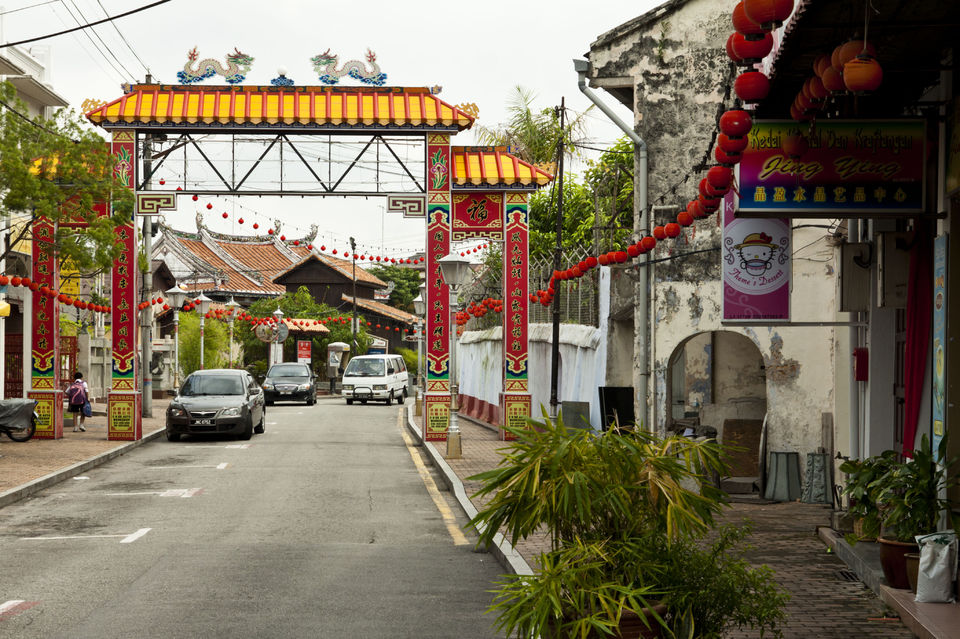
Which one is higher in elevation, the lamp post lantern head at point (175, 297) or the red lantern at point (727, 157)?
the red lantern at point (727, 157)

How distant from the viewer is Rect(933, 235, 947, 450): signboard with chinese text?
28.4ft

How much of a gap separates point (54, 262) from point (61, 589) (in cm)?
1699

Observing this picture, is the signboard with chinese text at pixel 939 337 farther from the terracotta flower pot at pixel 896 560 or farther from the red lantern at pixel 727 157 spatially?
the red lantern at pixel 727 157

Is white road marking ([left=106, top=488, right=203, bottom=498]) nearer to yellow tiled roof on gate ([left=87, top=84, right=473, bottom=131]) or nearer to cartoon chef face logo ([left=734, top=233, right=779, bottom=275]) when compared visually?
cartoon chef face logo ([left=734, top=233, right=779, bottom=275])

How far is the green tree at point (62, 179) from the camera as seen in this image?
19359mm

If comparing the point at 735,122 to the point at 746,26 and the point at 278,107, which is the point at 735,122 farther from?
the point at 278,107

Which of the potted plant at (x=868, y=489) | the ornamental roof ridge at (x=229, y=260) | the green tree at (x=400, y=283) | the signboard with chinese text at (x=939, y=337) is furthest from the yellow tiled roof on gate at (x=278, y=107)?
the green tree at (x=400, y=283)

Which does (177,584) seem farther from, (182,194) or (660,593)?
(182,194)

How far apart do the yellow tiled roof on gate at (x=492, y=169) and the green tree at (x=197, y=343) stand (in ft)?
99.0

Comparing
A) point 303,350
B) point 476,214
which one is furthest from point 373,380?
point 476,214

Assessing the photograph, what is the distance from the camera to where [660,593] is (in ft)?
19.2

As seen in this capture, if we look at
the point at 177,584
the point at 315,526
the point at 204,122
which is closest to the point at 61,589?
the point at 177,584

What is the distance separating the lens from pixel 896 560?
334 inches

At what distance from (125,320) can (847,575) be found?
18158mm
